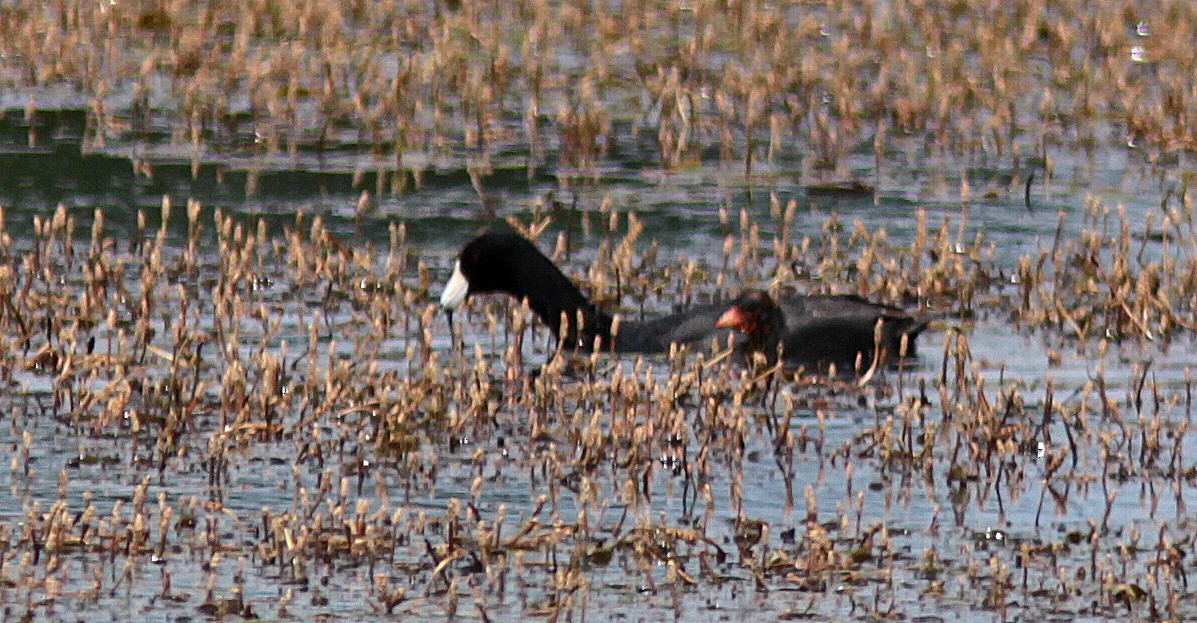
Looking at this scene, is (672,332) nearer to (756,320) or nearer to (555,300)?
(756,320)

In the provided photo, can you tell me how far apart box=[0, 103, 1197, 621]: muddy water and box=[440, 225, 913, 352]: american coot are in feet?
0.67

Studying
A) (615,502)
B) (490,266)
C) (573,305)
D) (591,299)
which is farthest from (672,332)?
(615,502)

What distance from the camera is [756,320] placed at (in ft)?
36.9

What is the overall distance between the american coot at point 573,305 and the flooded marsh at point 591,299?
5.0 inches

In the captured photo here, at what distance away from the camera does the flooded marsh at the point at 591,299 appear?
743 cm

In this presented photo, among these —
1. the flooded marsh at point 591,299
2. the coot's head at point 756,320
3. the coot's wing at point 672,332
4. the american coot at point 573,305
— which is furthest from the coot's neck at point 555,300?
the coot's head at point 756,320

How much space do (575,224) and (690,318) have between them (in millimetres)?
2672

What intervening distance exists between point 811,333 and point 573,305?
1186mm

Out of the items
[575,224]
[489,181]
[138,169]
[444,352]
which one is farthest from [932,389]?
[138,169]

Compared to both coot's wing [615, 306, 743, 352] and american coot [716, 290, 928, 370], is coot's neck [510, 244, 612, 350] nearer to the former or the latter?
coot's wing [615, 306, 743, 352]

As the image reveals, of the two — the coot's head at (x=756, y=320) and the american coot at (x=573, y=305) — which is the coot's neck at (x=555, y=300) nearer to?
the american coot at (x=573, y=305)

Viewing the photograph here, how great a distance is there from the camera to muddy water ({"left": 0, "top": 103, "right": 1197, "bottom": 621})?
7160 millimetres

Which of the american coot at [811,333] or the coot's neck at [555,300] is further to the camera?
the coot's neck at [555,300]

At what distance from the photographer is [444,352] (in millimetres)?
11148
